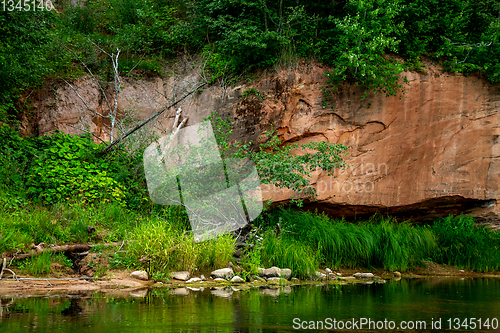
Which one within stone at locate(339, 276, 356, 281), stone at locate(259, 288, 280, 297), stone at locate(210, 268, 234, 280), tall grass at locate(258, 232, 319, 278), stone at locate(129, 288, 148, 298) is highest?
tall grass at locate(258, 232, 319, 278)

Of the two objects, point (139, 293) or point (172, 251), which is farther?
point (172, 251)

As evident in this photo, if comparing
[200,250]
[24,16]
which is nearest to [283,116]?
[200,250]

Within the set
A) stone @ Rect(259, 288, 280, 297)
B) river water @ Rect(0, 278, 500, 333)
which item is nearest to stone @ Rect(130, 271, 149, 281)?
river water @ Rect(0, 278, 500, 333)

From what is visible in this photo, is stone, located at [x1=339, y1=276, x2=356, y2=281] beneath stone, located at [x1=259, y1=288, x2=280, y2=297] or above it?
beneath

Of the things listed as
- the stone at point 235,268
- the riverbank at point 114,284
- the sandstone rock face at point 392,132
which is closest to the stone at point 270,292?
the riverbank at point 114,284

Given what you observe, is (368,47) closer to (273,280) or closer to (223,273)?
(273,280)

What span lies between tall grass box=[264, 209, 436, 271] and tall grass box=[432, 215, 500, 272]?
408 mm

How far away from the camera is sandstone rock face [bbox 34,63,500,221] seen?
9.06 metres

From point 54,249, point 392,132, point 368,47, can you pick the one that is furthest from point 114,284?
point 392,132

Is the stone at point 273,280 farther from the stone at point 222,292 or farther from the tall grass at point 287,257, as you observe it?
the stone at point 222,292

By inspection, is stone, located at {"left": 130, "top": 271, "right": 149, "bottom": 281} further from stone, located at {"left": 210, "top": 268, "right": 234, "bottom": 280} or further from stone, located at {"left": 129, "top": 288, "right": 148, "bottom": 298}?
stone, located at {"left": 210, "top": 268, "right": 234, "bottom": 280}

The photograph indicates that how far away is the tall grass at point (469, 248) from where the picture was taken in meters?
8.57

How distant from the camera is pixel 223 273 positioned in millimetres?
6160

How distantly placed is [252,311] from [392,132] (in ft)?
22.0
